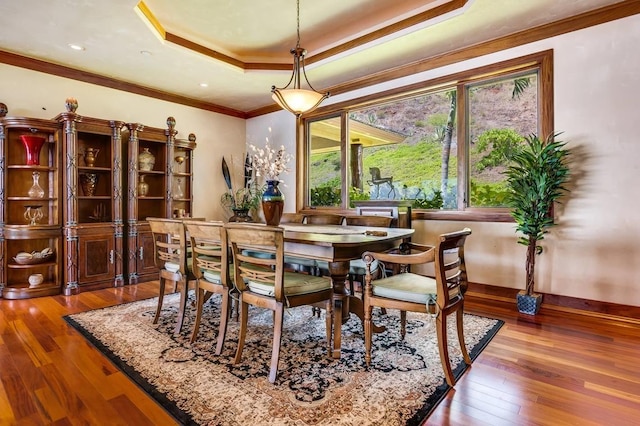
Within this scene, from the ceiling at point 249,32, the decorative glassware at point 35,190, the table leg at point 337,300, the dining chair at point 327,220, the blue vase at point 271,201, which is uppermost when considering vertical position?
the ceiling at point 249,32

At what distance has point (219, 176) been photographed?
6.14 metres

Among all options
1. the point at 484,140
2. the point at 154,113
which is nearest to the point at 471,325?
the point at 484,140

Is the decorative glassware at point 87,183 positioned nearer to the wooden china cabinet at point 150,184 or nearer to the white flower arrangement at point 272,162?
the wooden china cabinet at point 150,184

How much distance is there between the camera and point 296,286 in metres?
2.13

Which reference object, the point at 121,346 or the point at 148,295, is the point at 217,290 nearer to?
the point at 121,346

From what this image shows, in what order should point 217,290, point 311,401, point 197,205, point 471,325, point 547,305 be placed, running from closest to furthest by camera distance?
point 311,401 → point 217,290 → point 471,325 → point 547,305 → point 197,205

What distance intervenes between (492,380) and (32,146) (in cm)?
501

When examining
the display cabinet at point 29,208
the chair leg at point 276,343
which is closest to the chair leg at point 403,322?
the chair leg at point 276,343

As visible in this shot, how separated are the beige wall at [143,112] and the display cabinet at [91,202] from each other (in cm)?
48

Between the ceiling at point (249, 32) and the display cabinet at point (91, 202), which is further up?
the ceiling at point (249, 32)

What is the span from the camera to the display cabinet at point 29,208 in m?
3.73

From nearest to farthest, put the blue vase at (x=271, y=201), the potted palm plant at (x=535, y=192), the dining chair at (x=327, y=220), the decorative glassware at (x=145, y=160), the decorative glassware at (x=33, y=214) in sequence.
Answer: the blue vase at (x=271, y=201) → the potted palm plant at (x=535, y=192) → the dining chair at (x=327, y=220) → the decorative glassware at (x=33, y=214) → the decorative glassware at (x=145, y=160)

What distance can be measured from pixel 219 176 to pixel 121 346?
404 cm

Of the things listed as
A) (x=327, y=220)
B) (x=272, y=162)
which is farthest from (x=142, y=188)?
(x=327, y=220)
